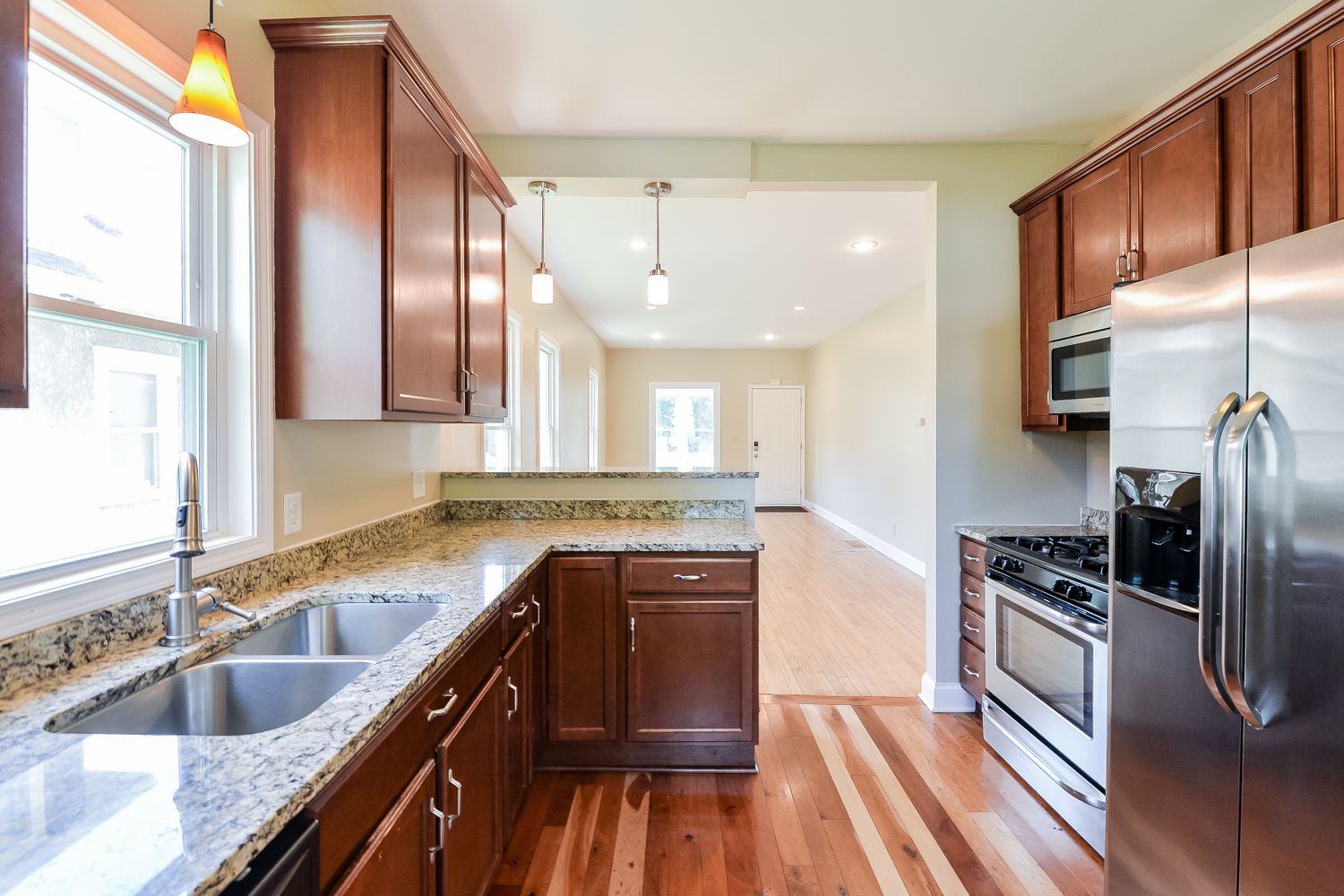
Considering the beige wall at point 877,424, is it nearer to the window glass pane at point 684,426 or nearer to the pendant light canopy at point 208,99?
the window glass pane at point 684,426

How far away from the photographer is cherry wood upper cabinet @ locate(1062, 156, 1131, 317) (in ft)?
6.99

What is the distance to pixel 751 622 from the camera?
2.14 m

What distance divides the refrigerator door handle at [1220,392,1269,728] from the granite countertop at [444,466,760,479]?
1651mm

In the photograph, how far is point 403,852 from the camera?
1.01 metres

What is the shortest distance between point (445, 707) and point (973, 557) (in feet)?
7.50

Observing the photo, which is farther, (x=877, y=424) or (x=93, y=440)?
(x=877, y=424)

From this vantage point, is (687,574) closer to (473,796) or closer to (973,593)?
(473,796)

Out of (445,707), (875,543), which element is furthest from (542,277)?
(875,543)

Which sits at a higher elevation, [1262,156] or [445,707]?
[1262,156]

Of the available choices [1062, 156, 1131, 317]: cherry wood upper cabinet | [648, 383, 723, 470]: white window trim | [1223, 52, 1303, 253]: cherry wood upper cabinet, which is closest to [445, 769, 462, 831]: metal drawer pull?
[1223, 52, 1303, 253]: cherry wood upper cabinet

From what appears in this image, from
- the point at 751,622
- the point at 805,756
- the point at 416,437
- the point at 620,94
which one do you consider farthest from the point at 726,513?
the point at 620,94

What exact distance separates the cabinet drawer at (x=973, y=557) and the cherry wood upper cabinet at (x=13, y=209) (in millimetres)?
2843

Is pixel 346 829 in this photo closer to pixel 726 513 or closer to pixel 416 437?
pixel 416 437

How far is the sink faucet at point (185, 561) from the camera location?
113 centimetres
